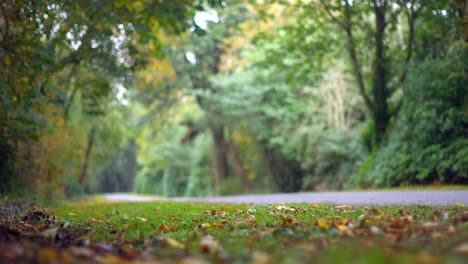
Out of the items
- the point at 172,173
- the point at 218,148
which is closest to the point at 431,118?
the point at 218,148

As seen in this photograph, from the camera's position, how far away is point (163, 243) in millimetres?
4539

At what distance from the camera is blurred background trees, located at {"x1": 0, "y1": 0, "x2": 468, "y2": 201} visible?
32.0ft

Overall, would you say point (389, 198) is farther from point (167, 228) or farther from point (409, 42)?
point (409, 42)

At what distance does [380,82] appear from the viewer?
18.2m

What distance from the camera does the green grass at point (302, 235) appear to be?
317 centimetres

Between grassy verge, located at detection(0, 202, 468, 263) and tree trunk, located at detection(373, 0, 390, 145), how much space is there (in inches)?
428

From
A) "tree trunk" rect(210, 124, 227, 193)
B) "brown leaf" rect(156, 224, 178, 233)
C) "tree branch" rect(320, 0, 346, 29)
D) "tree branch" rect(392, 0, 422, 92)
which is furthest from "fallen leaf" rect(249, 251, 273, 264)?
"tree trunk" rect(210, 124, 227, 193)

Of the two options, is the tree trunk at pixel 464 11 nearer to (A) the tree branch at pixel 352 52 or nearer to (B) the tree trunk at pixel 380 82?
(A) the tree branch at pixel 352 52

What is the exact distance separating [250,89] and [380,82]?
28.2 ft

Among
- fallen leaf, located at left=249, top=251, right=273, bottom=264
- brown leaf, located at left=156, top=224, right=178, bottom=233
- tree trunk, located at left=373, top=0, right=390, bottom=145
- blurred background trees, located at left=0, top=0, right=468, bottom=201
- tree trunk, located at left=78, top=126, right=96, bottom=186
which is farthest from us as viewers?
tree trunk, located at left=78, top=126, right=96, bottom=186

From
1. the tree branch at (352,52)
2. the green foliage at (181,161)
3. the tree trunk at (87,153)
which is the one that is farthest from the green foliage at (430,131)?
the green foliage at (181,161)

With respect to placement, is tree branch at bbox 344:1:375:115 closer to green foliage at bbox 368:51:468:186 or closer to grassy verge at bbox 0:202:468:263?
green foliage at bbox 368:51:468:186

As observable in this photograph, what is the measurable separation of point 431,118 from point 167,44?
9645 millimetres

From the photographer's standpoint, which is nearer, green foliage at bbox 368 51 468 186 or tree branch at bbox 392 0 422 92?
green foliage at bbox 368 51 468 186
